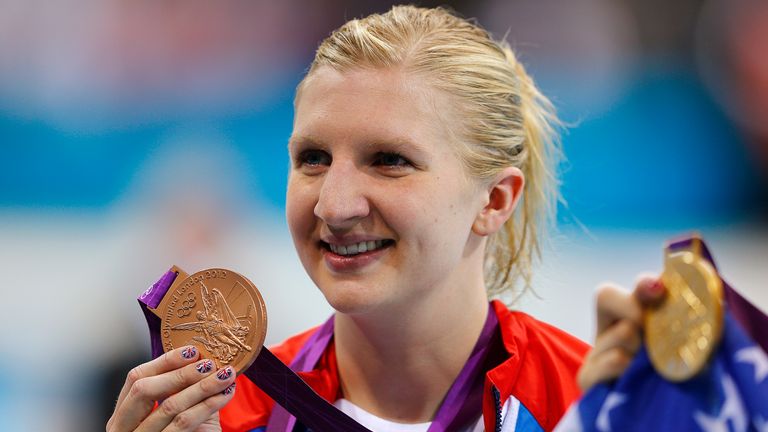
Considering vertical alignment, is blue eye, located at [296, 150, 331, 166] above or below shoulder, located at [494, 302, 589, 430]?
above

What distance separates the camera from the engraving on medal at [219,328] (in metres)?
1.59

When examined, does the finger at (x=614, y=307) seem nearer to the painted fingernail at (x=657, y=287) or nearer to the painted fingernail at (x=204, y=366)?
the painted fingernail at (x=657, y=287)

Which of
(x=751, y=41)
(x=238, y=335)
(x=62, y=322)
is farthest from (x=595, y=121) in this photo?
(x=238, y=335)

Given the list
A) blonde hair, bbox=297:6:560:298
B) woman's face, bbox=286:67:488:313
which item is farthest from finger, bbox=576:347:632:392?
blonde hair, bbox=297:6:560:298

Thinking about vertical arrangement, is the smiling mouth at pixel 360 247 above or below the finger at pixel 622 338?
above

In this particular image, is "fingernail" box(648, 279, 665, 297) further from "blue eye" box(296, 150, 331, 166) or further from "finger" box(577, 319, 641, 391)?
"blue eye" box(296, 150, 331, 166)

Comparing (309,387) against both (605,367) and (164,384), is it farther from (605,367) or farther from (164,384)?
(605,367)

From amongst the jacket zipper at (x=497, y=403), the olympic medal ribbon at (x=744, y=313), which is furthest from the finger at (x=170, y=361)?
the olympic medal ribbon at (x=744, y=313)

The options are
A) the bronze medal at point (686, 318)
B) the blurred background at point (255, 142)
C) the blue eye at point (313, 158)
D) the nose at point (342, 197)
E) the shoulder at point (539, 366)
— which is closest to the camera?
the bronze medal at point (686, 318)

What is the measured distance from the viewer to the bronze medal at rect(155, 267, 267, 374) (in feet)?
5.21

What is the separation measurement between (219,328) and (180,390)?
125 mm

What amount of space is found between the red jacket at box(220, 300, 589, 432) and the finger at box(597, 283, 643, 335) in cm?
61

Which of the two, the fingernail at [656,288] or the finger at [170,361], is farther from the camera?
the finger at [170,361]

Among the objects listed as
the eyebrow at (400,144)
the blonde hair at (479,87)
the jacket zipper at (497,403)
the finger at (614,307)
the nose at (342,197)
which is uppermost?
the blonde hair at (479,87)
